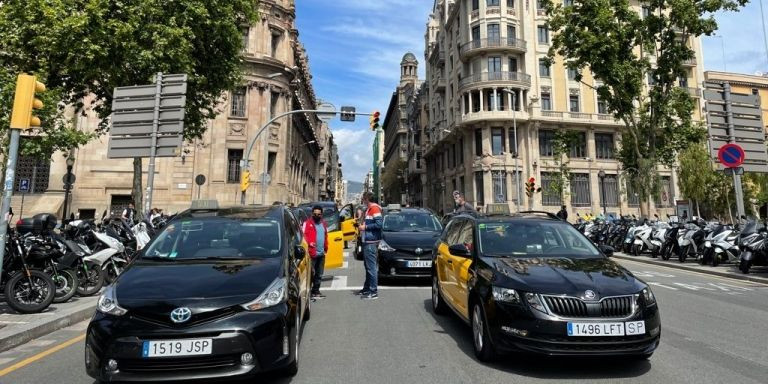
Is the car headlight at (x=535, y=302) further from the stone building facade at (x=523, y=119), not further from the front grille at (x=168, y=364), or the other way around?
the stone building facade at (x=523, y=119)

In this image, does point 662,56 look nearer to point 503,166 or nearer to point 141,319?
point 503,166

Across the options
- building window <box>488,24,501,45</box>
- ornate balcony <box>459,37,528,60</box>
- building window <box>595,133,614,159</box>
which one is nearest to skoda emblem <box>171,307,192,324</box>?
ornate balcony <box>459,37,528,60</box>


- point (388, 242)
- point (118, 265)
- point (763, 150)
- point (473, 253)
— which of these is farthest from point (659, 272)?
point (118, 265)

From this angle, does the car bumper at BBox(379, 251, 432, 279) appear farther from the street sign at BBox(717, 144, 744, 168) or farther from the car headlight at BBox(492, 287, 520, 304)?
the street sign at BBox(717, 144, 744, 168)

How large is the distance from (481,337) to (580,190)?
44153 millimetres

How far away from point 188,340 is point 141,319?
1.45 feet

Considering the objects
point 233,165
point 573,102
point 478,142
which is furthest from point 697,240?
point 573,102

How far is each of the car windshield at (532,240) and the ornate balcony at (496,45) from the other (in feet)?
133

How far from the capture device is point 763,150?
1266 cm

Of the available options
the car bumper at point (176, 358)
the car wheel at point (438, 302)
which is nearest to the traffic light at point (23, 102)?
the car bumper at point (176, 358)

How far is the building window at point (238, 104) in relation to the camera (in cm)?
3700

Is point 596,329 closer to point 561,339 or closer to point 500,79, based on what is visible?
point 561,339

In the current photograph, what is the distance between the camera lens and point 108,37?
14992 millimetres

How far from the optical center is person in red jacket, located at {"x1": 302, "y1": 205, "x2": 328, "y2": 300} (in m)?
8.16
